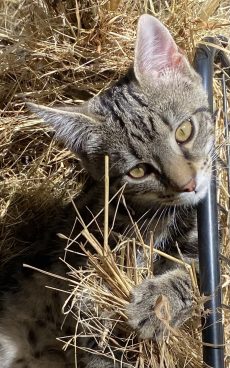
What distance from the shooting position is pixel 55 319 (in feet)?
6.26

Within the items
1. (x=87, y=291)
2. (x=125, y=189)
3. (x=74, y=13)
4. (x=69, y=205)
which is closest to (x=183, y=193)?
(x=125, y=189)

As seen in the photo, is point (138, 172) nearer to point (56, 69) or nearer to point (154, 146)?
point (154, 146)

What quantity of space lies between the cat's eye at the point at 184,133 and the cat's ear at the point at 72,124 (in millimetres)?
212

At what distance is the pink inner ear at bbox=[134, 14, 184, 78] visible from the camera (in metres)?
1.62

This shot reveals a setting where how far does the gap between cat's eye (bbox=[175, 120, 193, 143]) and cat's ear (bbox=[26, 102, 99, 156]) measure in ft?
0.69

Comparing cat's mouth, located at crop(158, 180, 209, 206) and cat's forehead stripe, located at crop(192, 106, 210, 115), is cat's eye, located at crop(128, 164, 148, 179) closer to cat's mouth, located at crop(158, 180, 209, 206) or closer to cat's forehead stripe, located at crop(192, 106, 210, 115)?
cat's mouth, located at crop(158, 180, 209, 206)

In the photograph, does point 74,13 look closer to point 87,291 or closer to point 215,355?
point 87,291

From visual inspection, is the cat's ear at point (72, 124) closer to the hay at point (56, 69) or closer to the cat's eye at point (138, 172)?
the cat's eye at point (138, 172)

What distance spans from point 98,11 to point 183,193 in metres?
0.66

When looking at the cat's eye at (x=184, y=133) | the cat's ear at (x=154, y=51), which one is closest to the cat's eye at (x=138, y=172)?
the cat's eye at (x=184, y=133)

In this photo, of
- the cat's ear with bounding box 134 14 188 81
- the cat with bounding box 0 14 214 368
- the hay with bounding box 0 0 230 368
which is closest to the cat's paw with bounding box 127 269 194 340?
the cat with bounding box 0 14 214 368

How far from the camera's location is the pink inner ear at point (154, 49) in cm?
162

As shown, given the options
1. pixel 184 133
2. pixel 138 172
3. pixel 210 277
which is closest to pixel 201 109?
pixel 184 133

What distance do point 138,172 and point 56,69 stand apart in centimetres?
54
